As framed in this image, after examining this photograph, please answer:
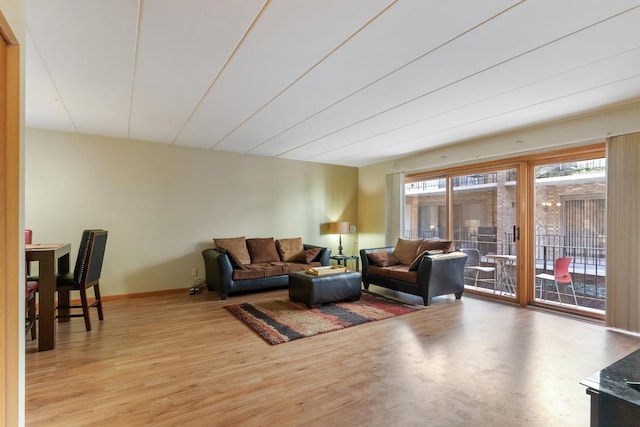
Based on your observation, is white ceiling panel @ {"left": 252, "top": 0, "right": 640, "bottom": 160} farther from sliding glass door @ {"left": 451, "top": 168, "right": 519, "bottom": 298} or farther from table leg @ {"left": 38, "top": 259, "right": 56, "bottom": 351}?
table leg @ {"left": 38, "top": 259, "right": 56, "bottom": 351}

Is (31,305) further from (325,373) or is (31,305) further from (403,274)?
(403,274)

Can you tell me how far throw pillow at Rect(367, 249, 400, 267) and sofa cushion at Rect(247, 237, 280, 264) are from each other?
66.0 inches

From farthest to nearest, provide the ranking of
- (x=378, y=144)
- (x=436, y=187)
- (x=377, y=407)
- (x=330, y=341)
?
(x=436, y=187) → (x=378, y=144) → (x=330, y=341) → (x=377, y=407)

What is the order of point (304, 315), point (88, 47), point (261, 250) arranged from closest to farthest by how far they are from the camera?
point (88, 47), point (304, 315), point (261, 250)

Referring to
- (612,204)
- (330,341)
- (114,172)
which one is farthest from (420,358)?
(114,172)

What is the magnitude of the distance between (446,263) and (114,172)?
498 centimetres

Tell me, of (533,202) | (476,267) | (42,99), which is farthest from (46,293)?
(533,202)

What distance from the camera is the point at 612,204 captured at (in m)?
3.44

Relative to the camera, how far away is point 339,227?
6.38 metres

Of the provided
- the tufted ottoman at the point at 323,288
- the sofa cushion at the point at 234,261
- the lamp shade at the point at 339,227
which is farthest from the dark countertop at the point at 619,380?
the lamp shade at the point at 339,227

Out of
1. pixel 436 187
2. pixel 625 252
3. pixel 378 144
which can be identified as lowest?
pixel 625 252

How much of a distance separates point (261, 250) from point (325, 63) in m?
3.72

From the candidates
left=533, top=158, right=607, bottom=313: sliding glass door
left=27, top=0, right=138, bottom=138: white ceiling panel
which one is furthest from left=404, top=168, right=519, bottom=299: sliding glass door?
left=27, top=0, right=138, bottom=138: white ceiling panel

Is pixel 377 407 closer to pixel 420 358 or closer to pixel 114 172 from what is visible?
pixel 420 358
